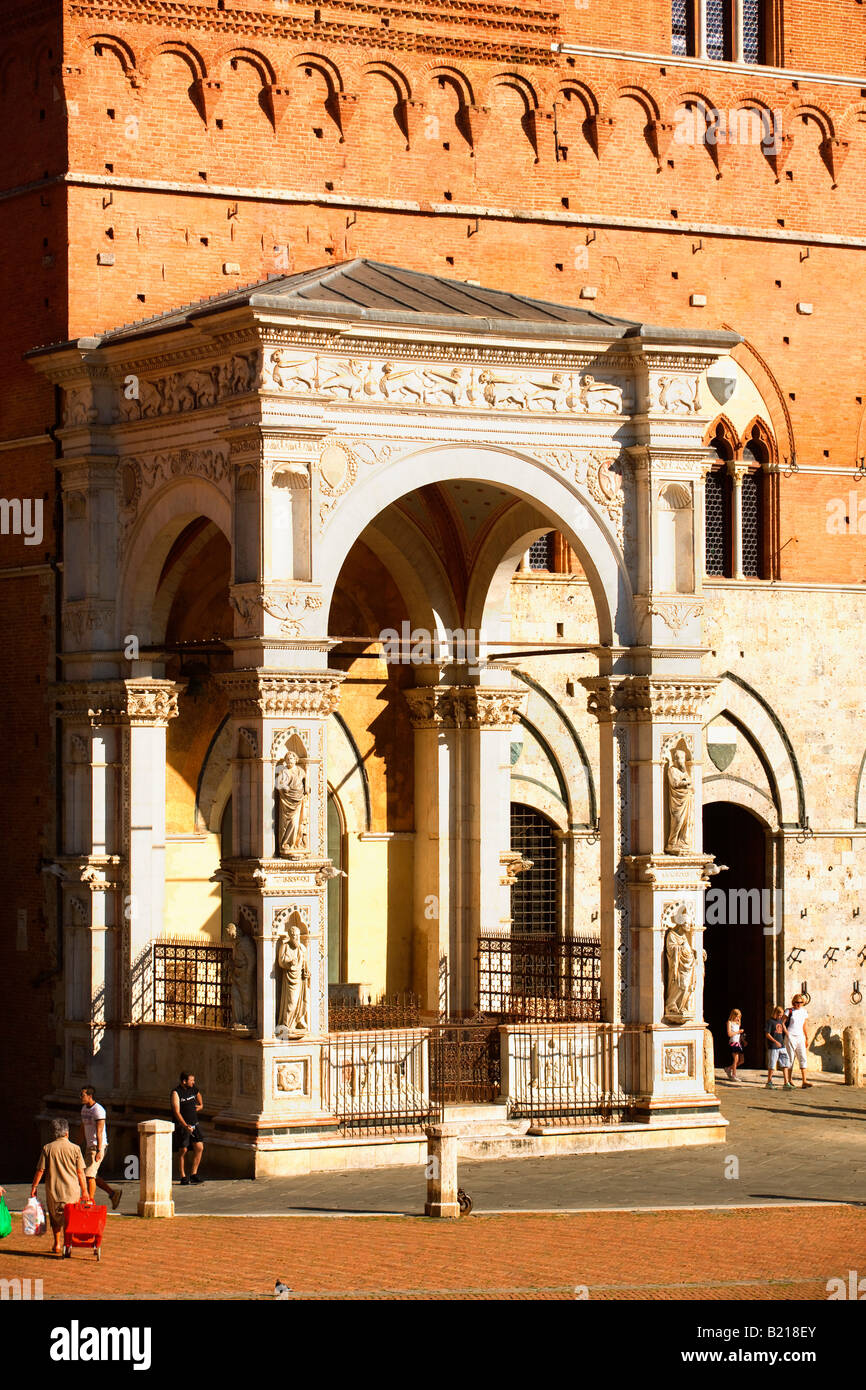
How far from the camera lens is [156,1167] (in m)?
21.5

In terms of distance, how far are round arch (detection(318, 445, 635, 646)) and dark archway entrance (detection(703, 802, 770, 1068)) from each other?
7594 mm

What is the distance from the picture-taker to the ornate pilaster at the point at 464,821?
93.2 feet

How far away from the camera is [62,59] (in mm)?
27984

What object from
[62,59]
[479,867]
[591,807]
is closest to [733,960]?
[591,807]

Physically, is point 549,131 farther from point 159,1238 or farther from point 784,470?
point 159,1238

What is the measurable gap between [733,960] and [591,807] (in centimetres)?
383

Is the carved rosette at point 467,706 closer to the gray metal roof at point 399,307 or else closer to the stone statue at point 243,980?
the gray metal roof at point 399,307

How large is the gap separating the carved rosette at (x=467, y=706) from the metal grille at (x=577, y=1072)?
447 cm

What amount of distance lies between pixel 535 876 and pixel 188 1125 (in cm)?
834

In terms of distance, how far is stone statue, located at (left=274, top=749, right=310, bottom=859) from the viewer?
78.0 feet

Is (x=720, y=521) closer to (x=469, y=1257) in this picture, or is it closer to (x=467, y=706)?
(x=467, y=706)

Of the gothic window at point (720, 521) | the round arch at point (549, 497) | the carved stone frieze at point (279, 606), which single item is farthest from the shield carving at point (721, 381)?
the carved stone frieze at point (279, 606)

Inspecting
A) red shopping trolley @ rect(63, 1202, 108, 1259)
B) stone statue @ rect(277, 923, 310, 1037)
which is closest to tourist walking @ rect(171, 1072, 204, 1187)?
stone statue @ rect(277, 923, 310, 1037)

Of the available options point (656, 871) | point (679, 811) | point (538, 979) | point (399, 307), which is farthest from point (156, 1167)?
point (399, 307)
